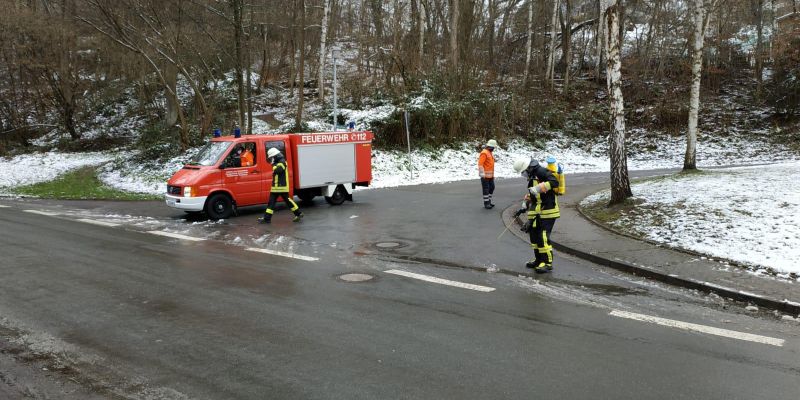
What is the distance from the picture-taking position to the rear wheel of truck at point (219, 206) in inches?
549

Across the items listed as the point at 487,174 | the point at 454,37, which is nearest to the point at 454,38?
the point at 454,37

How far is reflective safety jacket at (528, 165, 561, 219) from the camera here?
851cm

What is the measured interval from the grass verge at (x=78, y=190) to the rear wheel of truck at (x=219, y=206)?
6.16 m

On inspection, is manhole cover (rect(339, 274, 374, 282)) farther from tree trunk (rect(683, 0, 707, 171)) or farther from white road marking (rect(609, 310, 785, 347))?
tree trunk (rect(683, 0, 707, 171))

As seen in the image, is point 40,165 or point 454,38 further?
point 454,38

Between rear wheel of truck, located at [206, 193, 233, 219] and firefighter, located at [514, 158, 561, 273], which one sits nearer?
firefighter, located at [514, 158, 561, 273]

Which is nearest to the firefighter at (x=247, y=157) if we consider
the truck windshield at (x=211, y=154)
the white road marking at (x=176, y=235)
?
the truck windshield at (x=211, y=154)

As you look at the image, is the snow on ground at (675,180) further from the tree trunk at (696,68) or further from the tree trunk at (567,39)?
the tree trunk at (567,39)

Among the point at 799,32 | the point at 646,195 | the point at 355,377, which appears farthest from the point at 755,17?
the point at 355,377

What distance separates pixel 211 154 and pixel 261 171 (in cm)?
130

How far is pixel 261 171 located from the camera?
14.8 meters

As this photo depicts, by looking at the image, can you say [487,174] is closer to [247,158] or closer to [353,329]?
[247,158]

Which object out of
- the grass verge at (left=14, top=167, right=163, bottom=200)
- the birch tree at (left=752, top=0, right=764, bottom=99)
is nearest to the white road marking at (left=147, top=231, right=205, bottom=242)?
the grass verge at (left=14, top=167, right=163, bottom=200)

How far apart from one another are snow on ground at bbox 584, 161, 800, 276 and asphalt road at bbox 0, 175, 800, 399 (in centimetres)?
209
